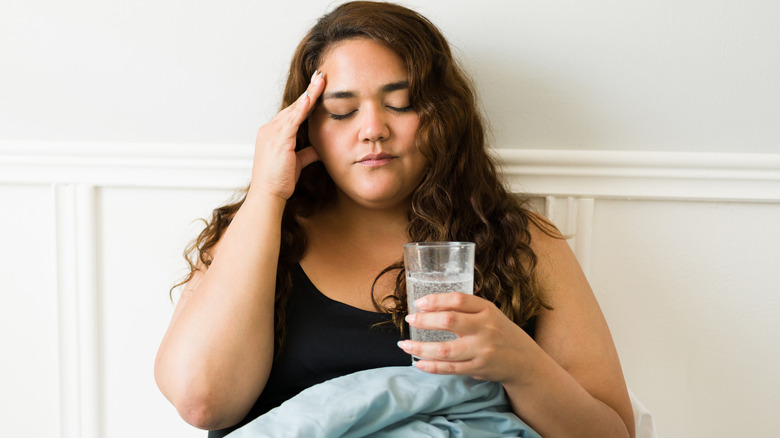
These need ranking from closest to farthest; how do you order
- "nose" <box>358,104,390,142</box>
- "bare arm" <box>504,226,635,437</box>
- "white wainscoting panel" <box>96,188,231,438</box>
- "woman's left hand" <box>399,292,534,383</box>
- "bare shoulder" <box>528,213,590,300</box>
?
"woman's left hand" <box>399,292,534,383</box>, "bare arm" <box>504,226,635,437</box>, "nose" <box>358,104,390,142</box>, "bare shoulder" <box>528,213,590,300</box>, "white wainscoting panel" <box>96,188,231,438</box>

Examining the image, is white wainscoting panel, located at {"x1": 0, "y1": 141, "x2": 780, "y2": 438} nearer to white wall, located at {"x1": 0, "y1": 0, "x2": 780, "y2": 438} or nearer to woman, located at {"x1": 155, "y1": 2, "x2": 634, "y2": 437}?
white wall, located at {"x1": 0, "y1": 0, "x2": 780, "y2": 438}

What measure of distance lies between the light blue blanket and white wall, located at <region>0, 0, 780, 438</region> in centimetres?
58

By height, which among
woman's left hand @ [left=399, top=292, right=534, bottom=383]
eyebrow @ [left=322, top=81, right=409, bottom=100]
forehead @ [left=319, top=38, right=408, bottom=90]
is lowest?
woman's left hand @ [left=399, top=292, right=534, bottom=383]

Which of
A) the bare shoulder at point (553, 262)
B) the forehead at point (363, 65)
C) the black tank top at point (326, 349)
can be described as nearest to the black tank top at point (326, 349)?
the black tank top at point (326, 349)

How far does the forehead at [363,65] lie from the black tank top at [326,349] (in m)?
0.44

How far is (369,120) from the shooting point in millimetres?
1154

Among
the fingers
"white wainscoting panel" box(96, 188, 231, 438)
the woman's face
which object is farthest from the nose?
"white wainscoting panel" box(96, 188, 231, 438)

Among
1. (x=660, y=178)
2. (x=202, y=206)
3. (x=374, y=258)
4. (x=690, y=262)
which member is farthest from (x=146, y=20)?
(x=690, y=262)

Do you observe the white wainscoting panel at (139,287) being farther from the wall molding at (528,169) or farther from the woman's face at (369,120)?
the woman's face at (369,120)

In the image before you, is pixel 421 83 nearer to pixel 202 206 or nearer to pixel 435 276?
pixel 435 276

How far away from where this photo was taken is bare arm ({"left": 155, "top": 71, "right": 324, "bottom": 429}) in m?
1.12

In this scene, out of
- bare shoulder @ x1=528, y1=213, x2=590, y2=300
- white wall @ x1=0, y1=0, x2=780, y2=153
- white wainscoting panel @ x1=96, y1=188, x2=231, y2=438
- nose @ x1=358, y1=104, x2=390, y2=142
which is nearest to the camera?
nose @ x1=358, y1=104, x2=390, y2=142

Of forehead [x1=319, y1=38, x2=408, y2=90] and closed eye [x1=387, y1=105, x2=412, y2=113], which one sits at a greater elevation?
forehead [x1=319, y1=38, x2=408, y2=90]

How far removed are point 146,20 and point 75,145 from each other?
363 mm
